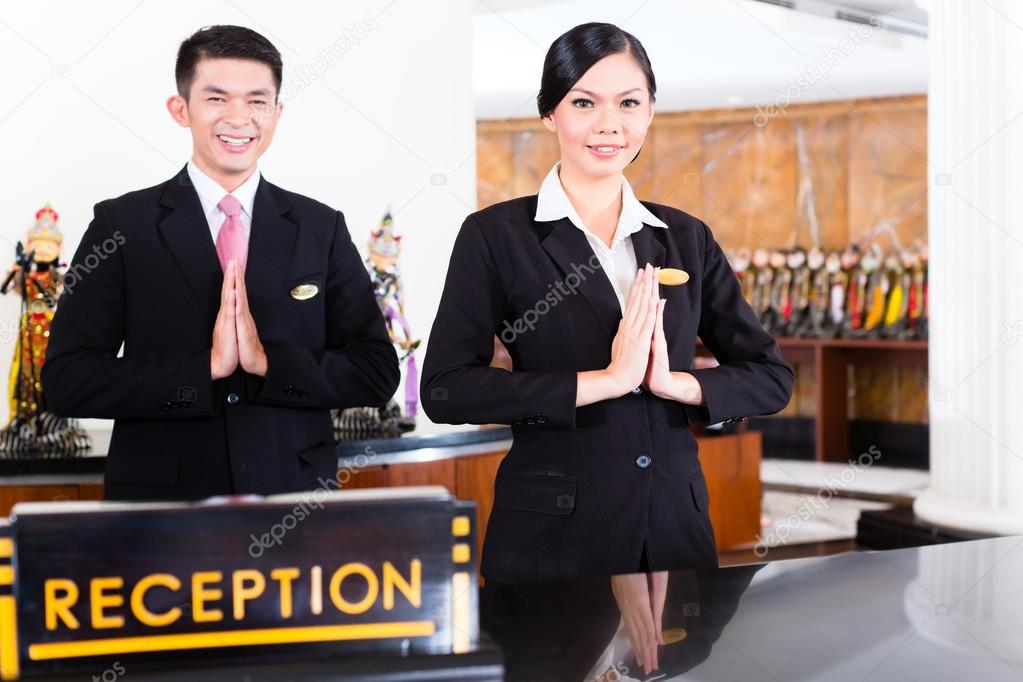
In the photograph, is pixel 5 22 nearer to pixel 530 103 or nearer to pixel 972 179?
pixel 972 179

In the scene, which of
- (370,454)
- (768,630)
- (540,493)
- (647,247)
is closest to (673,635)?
(768,630)

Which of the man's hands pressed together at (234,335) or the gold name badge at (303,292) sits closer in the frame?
the man's hands pressed together at (234,335)

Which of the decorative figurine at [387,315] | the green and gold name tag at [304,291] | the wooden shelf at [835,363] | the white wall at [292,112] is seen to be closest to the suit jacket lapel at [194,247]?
the green and gold name tag at [304,291]

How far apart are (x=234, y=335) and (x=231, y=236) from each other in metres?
0.24

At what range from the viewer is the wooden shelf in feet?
29.0

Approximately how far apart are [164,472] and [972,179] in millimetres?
2540

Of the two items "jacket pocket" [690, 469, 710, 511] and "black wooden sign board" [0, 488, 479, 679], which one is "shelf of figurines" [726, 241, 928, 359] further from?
"black wooden sign board" [0, 488, 479, 679]

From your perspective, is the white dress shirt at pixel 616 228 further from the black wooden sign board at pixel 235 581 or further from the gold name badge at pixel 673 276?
the black wooden sign board at pixel 235 581

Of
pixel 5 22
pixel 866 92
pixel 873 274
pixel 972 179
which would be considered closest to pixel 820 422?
pixel 873 274

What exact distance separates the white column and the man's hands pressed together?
2.38 metres

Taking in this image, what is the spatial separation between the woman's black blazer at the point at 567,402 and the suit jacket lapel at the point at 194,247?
0.40 metres

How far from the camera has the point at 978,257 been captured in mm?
3326

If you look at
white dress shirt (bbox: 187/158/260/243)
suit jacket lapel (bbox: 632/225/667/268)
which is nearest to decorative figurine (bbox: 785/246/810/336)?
suit jacket lapel (bbox: 632/225/667/268)

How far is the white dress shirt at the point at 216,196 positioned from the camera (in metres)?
1.88
